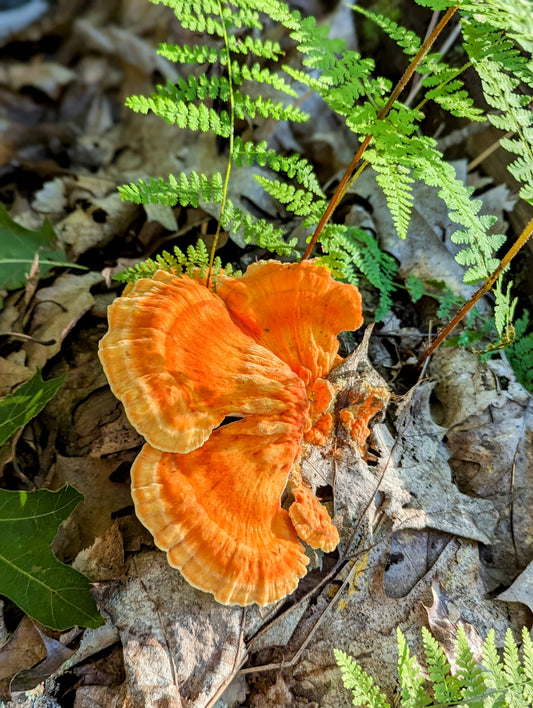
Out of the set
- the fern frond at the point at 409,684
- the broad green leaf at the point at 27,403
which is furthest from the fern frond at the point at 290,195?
the fern frond at the point at 409,684

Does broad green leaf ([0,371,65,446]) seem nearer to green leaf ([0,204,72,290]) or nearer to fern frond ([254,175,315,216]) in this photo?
green leaf ([0,204,72,290])

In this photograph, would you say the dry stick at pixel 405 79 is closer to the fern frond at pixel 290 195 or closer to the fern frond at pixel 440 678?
the fern frond at pixel 290 195

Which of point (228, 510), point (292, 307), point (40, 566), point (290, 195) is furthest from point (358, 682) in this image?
point (290, 195)

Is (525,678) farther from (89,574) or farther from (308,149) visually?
(308,149)

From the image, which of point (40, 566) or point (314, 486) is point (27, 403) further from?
point (314, 486)

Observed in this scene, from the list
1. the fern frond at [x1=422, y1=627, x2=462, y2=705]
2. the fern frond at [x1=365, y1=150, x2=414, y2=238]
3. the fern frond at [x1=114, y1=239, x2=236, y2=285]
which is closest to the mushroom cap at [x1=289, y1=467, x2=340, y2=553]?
the fern frond at [x1=422, y1=627, x2=462, y2=705]
